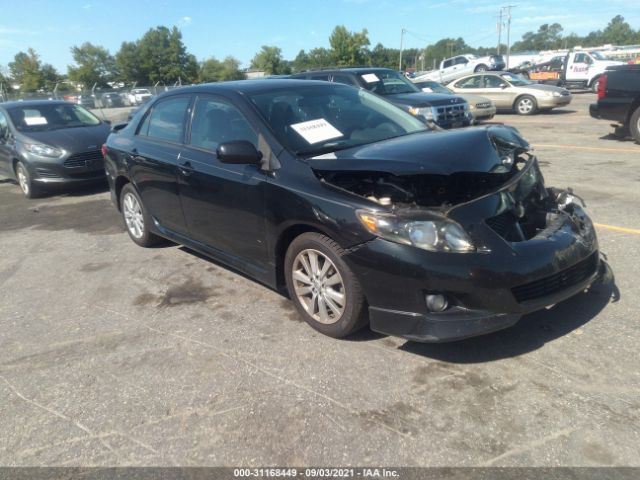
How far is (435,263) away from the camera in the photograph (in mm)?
2910

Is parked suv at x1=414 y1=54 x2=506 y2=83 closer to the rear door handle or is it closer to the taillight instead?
the taillight

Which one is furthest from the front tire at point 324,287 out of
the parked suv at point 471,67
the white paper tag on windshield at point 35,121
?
the parked suv at point 471,67

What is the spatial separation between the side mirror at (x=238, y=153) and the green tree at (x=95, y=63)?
342 feet

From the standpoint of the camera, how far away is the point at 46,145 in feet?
28.8

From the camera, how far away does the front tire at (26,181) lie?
8891mm

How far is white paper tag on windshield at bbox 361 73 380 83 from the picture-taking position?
1099cm

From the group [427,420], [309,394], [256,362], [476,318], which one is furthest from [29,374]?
[476,318]

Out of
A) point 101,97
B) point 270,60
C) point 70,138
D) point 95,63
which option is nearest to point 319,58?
point 270,60

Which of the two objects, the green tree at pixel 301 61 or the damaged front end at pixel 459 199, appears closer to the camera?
the damaged front end at pixel 459 199

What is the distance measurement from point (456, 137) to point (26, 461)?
3.24m

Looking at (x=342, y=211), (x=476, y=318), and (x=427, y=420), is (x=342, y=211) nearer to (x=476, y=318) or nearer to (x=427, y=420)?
(x=476, y=318)

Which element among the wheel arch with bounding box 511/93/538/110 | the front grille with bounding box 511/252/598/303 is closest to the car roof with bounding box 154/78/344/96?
the front grille with bounding box 511/252/598/303

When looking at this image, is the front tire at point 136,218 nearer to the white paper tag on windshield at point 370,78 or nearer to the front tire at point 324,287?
the front tire at point 324,287

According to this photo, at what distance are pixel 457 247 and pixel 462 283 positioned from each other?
0.21 meters
